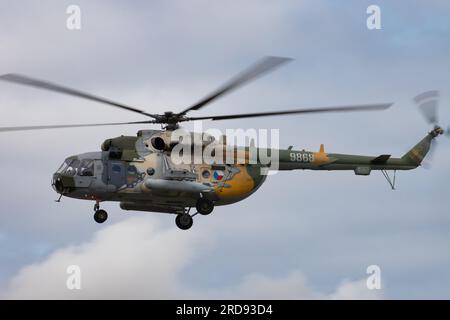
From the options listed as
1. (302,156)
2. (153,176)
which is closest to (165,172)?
(153,176)

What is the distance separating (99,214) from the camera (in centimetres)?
3869

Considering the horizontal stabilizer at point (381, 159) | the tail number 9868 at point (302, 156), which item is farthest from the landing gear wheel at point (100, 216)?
the horizontal stabilizer at point (381, 159)

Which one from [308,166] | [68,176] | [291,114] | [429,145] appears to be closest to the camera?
[291,114]

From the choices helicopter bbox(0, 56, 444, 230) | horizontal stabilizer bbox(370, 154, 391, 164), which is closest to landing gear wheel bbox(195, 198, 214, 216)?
helicopter bbox(0, 56, 444, 230)

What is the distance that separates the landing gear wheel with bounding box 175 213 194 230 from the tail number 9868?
15.4 feet

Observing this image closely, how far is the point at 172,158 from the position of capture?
3897 cm

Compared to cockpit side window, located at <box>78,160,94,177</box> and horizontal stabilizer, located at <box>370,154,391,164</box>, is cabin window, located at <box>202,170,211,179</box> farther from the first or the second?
horizontal stabilizer, located at <box>370,154,391,164</box>

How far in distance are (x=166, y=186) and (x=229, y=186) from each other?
290 centimetres

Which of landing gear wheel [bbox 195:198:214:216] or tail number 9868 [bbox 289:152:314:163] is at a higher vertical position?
tail number 9868 [bbox 289:152:314:163]

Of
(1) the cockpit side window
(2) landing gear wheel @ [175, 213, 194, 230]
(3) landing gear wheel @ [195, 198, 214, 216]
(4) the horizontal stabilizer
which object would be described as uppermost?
(4) the horizontal stabilizer

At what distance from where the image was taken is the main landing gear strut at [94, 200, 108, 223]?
38.7 meters

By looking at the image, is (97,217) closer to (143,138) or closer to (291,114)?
(143,138)
